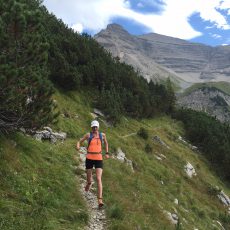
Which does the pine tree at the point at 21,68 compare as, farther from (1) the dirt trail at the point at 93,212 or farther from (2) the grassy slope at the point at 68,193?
(1) the dirt trail at the point at 93,212

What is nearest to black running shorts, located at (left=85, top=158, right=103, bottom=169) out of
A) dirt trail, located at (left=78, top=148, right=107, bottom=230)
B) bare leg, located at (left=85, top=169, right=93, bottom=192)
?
bare leg, located at (left=85, top=169, right=93, bottom=192)

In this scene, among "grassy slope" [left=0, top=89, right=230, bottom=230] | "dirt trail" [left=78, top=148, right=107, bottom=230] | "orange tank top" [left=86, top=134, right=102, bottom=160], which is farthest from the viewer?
"orange tank top" [left=86, top=134, right=102, bottom=160]

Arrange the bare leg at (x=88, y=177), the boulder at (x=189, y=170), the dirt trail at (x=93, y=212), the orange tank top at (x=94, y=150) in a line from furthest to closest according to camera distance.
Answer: the boulder at (x=189, y=170) → the bare leg at (x=88, y=177) → the orange tank top at (x=94, y=150) → the dirt trail at (x=93, y=212)

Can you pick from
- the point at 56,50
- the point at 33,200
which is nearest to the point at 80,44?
the point at 56,50

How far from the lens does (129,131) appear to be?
4041cm

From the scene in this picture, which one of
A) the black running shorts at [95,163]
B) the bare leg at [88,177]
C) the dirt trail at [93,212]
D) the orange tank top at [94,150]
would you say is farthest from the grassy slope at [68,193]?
the orange tank top at [94,150]

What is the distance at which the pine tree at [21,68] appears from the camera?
11.8 meters

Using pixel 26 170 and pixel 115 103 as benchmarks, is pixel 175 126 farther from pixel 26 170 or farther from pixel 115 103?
pixel 26 170

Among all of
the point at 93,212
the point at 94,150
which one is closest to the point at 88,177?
the point at 94,150

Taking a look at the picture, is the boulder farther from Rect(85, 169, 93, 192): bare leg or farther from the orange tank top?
the orange tank top

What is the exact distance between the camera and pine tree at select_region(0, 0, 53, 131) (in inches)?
465

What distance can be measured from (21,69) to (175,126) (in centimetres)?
4957

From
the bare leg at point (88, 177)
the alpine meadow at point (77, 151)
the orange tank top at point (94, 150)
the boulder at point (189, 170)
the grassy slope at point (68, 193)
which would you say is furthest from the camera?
the boulder at point (189, 170)

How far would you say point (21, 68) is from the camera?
12.4m
